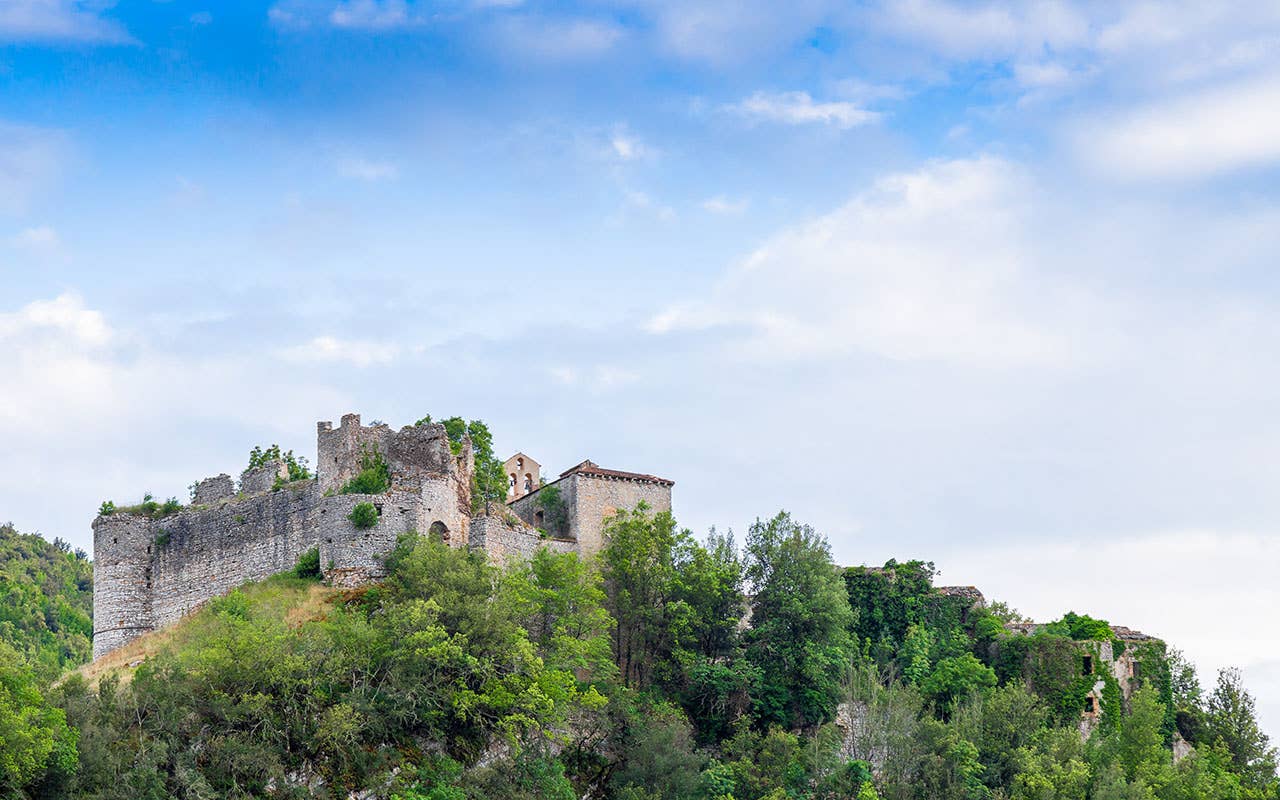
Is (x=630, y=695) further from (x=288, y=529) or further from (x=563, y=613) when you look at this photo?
(x=288, y=529)

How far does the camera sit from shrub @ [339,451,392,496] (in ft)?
189

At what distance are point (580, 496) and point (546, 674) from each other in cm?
1311

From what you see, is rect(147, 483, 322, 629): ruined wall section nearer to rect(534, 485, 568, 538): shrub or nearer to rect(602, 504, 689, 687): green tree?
rect(534, 485, 568, 538): shrub

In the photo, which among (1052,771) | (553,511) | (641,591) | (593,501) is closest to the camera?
(1052,771)

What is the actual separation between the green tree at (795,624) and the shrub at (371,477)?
45.5 ft

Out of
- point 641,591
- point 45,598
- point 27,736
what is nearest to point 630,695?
point 641,591

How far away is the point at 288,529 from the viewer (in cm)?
5847

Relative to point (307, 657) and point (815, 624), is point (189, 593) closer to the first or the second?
point (307, 657)

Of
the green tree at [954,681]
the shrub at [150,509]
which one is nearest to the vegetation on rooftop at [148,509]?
the shrub at [150,509]

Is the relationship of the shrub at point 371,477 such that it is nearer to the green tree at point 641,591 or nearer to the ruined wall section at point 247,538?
the ruined wall section at point 247,538

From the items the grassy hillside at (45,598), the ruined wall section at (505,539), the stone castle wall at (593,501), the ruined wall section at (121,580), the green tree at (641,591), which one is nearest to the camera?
the ruined wall section at (505,539)

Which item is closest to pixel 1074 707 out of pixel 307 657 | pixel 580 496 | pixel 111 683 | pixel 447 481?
pixel 580 496

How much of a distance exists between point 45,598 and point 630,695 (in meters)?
58.0

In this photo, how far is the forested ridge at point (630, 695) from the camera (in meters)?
47.4
